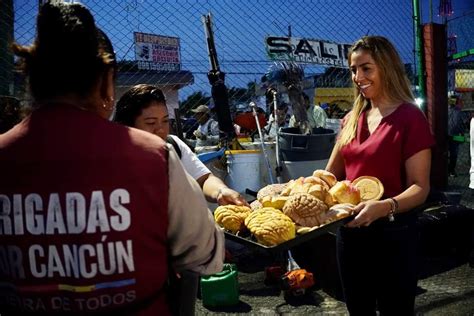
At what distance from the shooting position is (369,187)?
6.61 ft

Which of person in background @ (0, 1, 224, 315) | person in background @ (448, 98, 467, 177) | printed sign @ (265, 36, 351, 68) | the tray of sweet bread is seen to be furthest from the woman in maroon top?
person in background @ (448, 98, 467, 177)

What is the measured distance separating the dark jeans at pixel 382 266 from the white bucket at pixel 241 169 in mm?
2621

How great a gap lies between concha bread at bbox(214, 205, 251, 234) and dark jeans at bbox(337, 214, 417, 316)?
1.96ft

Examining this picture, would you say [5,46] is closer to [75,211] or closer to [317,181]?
[317,181]

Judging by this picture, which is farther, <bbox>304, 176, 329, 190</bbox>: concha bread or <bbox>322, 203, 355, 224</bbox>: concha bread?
<bbox>304, 176, 329, 190</bbox>: concha bread

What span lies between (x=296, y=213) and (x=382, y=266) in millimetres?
583

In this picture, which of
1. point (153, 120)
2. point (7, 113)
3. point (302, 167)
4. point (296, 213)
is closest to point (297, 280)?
point (302, 167)

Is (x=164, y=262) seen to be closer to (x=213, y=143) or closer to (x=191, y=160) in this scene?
(x=191, y=160)

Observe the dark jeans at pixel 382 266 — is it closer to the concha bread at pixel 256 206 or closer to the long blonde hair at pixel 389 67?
the concha bread at pixel 256 206

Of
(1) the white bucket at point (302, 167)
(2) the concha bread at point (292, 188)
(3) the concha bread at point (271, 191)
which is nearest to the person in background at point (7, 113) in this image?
(3) the concha bread at point (271, 191)

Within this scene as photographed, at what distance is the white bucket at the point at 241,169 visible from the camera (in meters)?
4.73

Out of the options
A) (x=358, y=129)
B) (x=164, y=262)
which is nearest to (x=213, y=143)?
(x=358, y=129)

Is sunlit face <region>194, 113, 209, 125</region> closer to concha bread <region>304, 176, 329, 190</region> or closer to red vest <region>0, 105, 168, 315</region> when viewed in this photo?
concha bread <region>304, 176, 329, 190</region>

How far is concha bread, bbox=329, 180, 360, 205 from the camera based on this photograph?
1.95m
